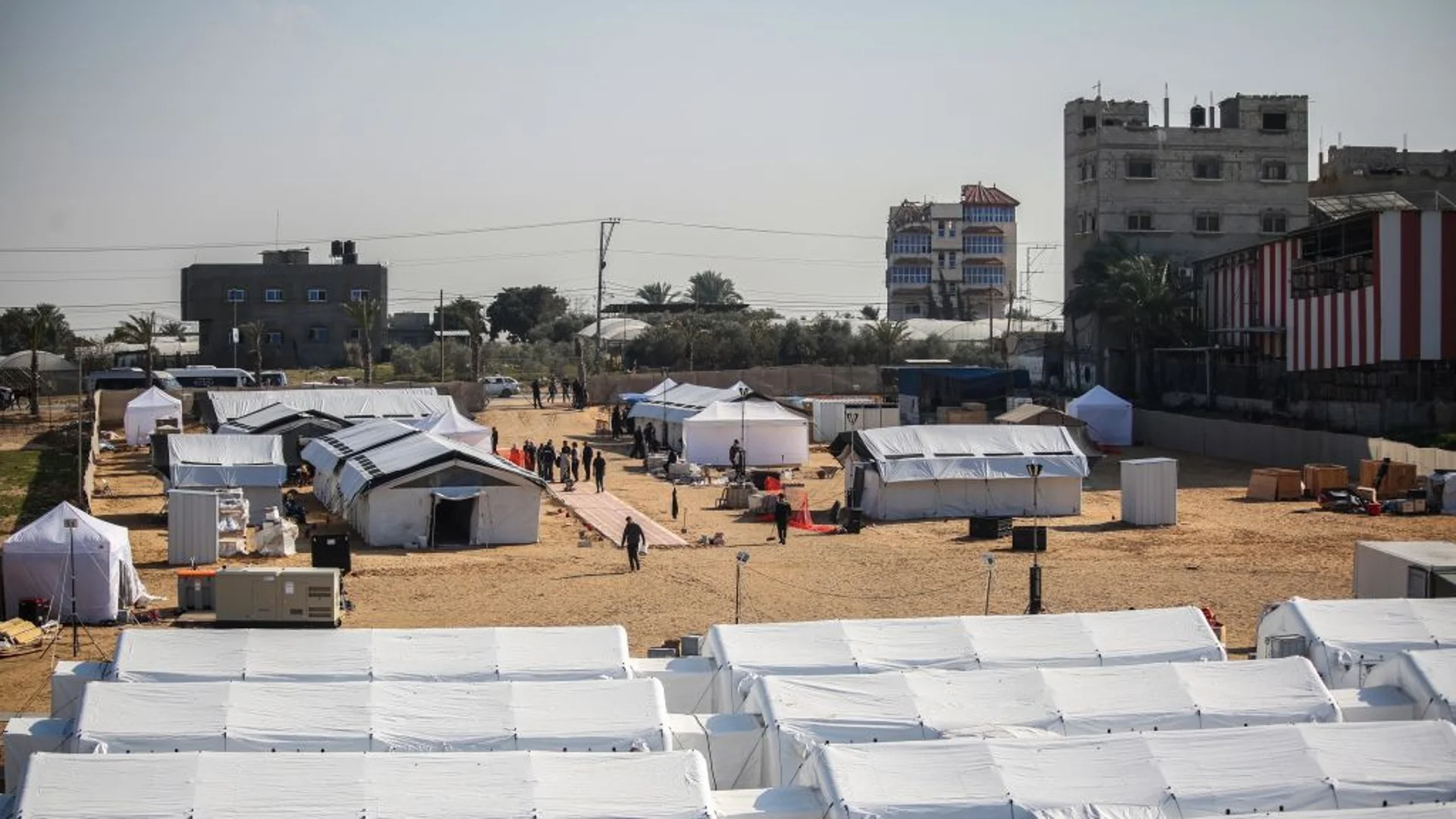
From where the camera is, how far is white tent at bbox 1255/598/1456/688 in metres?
19.5

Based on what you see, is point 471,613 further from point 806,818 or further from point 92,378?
point 92,378

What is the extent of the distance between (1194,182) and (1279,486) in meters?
36.5

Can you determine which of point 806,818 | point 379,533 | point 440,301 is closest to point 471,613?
point 379,533

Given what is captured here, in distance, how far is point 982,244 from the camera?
124188 millimetres

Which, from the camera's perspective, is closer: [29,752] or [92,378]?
[29,752]

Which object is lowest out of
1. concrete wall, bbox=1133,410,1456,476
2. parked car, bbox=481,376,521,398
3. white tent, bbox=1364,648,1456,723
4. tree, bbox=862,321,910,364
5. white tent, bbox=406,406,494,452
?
white tent, bbox=1364,648,1456,723

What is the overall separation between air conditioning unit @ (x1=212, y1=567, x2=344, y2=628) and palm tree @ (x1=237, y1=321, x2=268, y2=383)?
180ft

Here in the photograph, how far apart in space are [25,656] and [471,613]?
640cm

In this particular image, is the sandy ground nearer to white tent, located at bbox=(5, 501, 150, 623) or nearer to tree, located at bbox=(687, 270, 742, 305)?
white tent, located at bbox=(5, 501, 150, 623)

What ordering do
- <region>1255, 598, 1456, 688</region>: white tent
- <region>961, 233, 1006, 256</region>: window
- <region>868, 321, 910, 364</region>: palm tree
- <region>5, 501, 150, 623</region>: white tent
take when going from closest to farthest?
<region>1255, 598, 1456, 688</region>: white tent < <region>5, 501, 150, 623</region>: white tent < <region>868, 321, 910, 364</region>: palm tree < <region>961, 233, 1006, 256</region>: window

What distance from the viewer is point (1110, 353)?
71125mm

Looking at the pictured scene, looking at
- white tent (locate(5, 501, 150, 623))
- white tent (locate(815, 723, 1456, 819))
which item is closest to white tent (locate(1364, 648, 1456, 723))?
white tent (locate(815, 723, 1456, 819))

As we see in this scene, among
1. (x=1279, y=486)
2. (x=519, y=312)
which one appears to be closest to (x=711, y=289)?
(x=519, y=312)

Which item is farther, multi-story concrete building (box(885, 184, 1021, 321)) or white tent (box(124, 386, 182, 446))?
multi-story concrete building (box(885, 184, 1021, 321))
